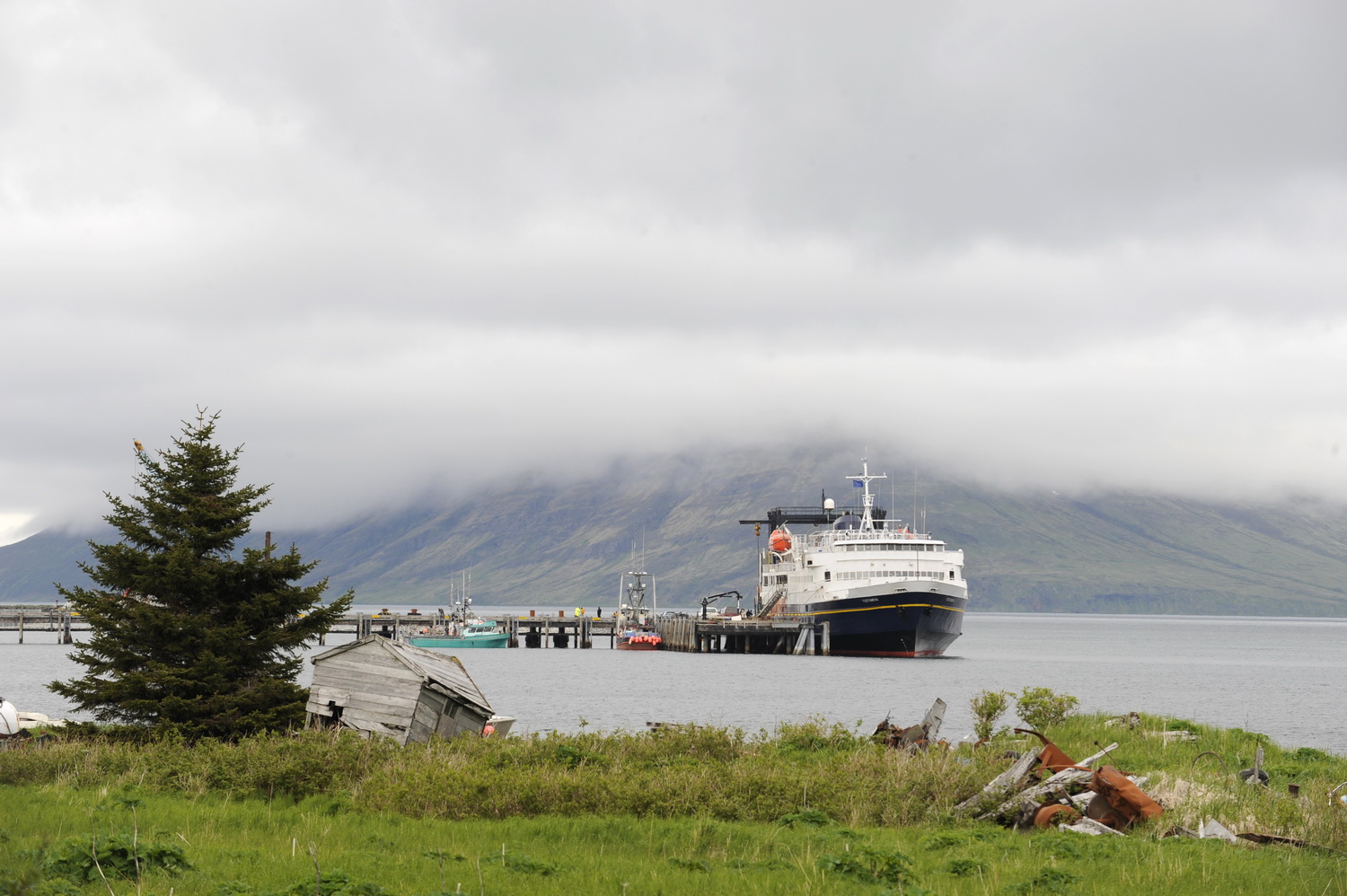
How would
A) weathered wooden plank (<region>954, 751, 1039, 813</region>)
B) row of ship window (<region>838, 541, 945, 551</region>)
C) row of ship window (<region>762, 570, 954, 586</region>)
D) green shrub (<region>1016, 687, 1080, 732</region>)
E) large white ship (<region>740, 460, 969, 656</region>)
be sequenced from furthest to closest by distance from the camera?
row of ship window (<region>838, 541, 945, 551</region>)
row of ship window (<region>762, 570, 954, 586</region>)
large white ship (<region>740, 460, 969, 656</region>)
green shrub (<region>1016, 687, 1080, 732</region>)
weathered wooden plank (<region>954, 751, 1039, 813</region>)

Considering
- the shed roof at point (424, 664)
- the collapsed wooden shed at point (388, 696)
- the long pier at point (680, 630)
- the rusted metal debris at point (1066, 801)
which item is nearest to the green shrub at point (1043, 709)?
the rusted metal debris at point (1066, 801)

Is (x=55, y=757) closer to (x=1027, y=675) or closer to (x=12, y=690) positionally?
(x=12, y=690)

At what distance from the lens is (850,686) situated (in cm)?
8469

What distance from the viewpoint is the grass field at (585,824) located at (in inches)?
559

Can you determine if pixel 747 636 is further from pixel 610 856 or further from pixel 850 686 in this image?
pixel 610 856

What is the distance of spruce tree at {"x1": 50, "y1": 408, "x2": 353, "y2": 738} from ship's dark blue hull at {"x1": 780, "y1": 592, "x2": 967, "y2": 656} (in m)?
90.5

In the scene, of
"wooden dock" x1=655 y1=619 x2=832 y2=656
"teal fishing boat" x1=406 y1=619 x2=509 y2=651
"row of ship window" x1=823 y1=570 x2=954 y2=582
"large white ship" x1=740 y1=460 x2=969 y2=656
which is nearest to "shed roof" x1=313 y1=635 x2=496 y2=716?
"large white ship" x1=740 y1=460 x2=969 y2=656

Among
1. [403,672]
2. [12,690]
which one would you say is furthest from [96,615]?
[12,690]

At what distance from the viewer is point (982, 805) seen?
1941cm

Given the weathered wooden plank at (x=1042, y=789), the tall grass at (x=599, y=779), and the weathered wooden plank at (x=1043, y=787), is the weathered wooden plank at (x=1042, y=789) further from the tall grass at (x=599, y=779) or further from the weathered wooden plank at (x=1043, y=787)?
the tall grass at (x=599, y=779)

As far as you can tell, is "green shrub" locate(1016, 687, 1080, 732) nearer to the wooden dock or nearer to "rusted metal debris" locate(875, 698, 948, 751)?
"rusted metal debris" locate(875, 698, 948, 751)

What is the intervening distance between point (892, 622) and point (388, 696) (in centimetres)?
9196

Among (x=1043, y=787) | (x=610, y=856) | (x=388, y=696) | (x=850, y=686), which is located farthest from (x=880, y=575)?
(x=610, y=856)

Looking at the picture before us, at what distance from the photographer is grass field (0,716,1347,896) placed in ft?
46.6
